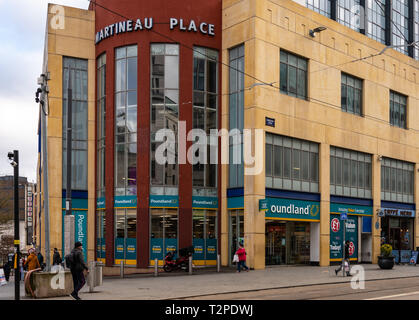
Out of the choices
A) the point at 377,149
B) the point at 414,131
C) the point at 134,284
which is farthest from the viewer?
the point at 414,131

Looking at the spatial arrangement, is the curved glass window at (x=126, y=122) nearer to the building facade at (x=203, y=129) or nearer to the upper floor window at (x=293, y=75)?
the building facade at (x=203, y=129)

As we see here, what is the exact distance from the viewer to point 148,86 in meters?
33.4

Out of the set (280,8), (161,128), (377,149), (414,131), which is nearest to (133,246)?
(161,128)

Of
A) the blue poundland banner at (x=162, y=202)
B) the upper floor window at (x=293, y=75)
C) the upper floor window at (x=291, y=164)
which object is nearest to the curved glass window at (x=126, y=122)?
the blue poundland banner at (x=162, y=202)

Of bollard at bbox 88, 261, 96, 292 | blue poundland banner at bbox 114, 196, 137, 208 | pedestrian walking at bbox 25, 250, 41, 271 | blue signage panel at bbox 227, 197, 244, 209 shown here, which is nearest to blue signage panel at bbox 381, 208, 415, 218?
blue signage panel at bbox 227, 197, 244, 209

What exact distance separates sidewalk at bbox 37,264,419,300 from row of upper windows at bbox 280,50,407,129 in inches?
458

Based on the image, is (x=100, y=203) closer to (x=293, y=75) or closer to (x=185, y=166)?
(x=185, y=166)

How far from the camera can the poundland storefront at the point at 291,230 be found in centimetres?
3303

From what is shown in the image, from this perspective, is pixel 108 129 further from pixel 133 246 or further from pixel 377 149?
pixel 377 149

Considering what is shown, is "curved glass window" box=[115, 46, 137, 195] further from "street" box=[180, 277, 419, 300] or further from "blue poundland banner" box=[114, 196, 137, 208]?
"street" box=[180, 277, 419, 300]

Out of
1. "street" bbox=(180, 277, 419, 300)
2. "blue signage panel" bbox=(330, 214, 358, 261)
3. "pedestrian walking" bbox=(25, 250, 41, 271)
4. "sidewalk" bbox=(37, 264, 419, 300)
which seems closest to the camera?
"street" bbox=(180, 277, 419, 300)

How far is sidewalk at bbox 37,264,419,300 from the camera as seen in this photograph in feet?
62.1

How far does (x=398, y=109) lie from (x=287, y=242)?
1667 centimetres

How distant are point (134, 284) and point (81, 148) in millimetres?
15869
